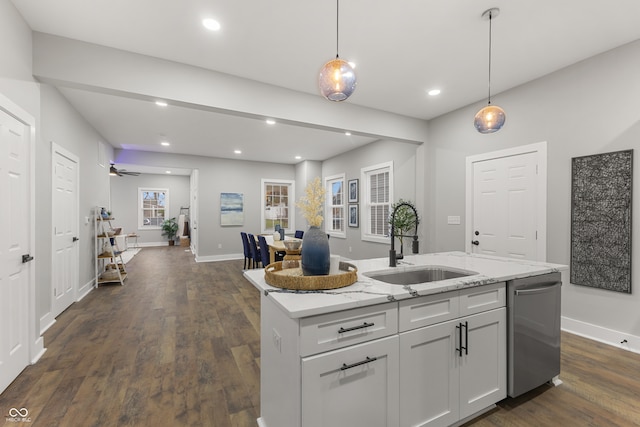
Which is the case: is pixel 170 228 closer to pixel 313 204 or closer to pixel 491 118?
pixel 313 204

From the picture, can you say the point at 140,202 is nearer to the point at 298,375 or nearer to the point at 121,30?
the point at 121,30

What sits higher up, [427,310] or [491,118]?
[491,118]

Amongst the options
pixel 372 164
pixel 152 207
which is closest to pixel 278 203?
pixel 372 164

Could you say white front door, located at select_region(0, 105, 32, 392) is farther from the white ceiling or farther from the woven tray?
the woven tray

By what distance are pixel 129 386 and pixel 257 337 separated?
1152 millimetres

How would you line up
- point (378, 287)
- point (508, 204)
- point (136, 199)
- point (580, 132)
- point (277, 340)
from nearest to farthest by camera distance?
point (277, 340) < point (378, 287) < point (580, 132) < point (508, 204) < point (136, 199)

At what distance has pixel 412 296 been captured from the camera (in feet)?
4.90

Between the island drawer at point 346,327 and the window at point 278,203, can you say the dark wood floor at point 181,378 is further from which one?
the window at point 278,203

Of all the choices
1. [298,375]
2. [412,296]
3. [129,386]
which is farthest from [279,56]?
[129,386]

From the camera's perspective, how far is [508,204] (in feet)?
12.2

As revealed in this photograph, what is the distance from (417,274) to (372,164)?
4.48 m

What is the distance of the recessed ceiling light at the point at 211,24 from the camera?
242 cm

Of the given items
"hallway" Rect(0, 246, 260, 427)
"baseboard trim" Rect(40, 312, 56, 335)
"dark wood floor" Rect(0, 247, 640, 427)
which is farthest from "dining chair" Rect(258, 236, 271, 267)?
"baseboard trim" Rect(40, 312, 56, 335)

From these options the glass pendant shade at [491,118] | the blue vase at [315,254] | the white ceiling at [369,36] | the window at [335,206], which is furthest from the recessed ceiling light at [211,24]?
the window at [335,206]
